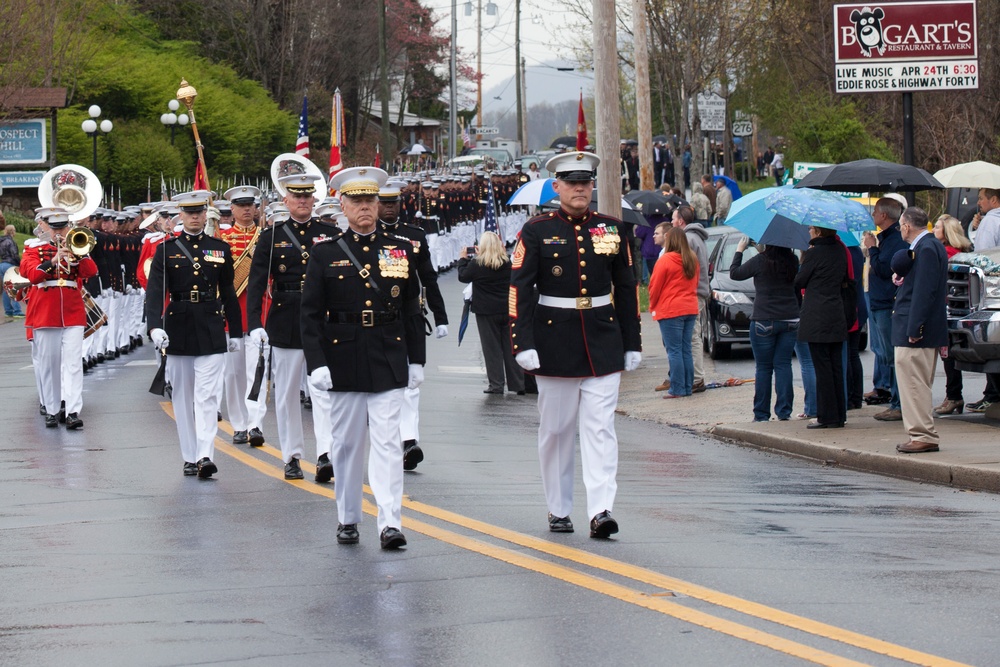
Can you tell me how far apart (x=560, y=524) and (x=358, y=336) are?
1542mm

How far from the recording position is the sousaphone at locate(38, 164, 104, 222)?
1741 centimetres

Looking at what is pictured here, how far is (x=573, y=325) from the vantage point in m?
8.73

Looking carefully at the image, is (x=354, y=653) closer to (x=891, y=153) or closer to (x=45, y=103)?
(x=891, y=153)

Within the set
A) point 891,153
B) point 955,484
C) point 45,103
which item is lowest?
point 955,484

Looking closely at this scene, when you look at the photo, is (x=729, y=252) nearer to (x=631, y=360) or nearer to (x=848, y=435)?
(x=848, y=435)

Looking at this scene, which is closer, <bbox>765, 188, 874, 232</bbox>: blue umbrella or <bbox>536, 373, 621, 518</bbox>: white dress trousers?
<bbox>536, 373, 621, 518</bbox>: white dress trousers

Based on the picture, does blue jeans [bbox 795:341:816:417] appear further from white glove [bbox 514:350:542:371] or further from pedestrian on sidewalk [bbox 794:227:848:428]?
white glove [bbox 514:350:542:371]

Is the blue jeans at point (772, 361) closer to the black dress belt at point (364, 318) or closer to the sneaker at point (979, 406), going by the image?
the sneaker at point (979, 406)

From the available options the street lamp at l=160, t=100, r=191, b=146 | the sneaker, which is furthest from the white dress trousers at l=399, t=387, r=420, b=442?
the street lamp at l=160, t=100, r=191, b=146

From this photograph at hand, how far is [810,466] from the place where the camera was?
12.4 m

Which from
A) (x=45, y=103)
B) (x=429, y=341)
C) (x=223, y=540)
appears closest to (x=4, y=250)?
(x=429, y=341)

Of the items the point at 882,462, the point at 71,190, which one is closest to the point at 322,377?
the point at 882,462

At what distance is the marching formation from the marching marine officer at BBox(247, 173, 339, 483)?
14 mm

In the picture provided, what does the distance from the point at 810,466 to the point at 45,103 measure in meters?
32.0
